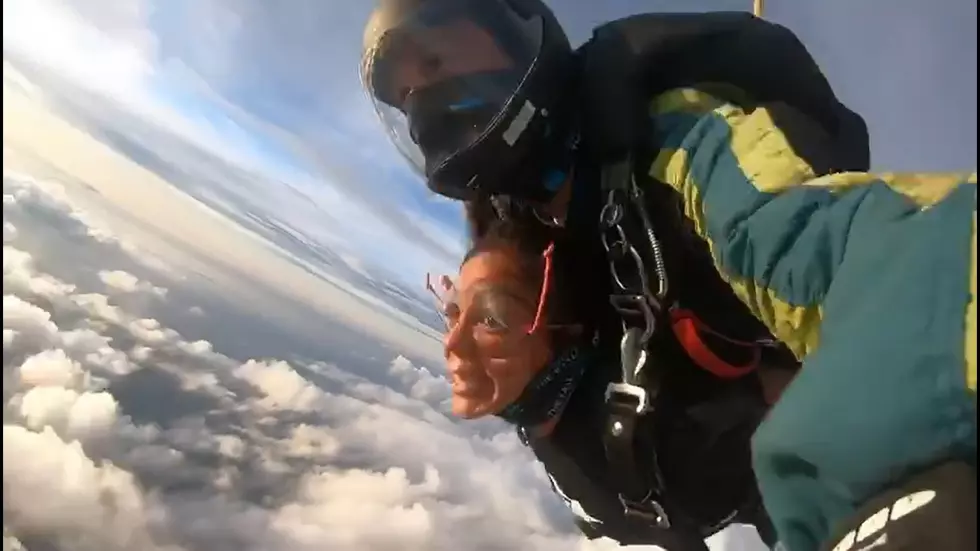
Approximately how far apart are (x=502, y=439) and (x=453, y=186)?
593 mm

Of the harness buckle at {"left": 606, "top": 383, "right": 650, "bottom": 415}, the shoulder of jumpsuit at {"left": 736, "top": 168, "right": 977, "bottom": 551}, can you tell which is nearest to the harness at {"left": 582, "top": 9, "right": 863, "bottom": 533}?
the harness buckle at {"left": 606, "top": 383, "right": 650, "bottom": 415}

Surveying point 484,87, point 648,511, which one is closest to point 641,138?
point 484,87

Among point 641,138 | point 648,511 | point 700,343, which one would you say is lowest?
point 648,511

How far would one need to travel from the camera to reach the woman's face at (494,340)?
55 cm

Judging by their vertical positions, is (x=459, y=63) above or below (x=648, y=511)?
above

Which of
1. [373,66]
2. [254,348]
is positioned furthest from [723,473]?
[254,348]

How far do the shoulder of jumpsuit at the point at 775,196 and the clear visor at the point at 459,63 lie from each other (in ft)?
0.36

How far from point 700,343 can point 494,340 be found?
13 centimetres

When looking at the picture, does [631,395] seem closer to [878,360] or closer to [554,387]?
[554,387]

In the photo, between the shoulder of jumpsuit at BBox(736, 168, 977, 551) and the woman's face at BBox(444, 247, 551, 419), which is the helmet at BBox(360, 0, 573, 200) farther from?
the shoulder of jumpsuit at BBox(736, 168, 977, 551)

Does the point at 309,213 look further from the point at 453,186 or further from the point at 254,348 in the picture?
the point at 453,186

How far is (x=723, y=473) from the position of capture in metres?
0.53

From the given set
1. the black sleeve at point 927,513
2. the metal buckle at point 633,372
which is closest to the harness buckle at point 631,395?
the metal buckle at point 633,372

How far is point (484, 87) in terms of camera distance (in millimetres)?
535
